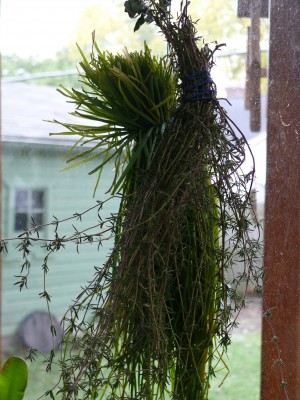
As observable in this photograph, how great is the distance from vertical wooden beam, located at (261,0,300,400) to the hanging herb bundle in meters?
0.19

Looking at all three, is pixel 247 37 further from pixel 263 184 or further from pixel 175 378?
pixel 175 378

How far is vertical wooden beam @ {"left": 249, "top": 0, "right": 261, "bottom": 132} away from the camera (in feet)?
4.42

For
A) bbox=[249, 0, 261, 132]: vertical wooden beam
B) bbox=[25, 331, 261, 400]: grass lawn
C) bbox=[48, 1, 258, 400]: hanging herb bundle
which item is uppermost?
bbox=[249, 0, 261, 132]: vertical wooden beam

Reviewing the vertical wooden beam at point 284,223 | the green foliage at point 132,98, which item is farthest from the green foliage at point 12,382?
the vertical wooden beam at point 284,223

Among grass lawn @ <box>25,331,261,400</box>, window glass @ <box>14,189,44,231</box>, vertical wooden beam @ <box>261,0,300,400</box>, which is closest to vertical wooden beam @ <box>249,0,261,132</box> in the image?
vertical wooden beam @ <box>261,0,300,400</box>

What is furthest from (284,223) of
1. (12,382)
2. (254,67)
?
(12,382)

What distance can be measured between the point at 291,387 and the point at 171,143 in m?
0.56

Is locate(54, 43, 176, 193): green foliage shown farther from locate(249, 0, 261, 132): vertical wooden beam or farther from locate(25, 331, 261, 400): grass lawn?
locate(25, 331, 261, 400): grass lawn

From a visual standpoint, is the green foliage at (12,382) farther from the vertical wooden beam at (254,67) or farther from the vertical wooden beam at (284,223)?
the vertical wooden beam at (254,67)

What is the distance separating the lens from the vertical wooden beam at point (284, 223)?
1.24 metres

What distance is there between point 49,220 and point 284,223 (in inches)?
25.6

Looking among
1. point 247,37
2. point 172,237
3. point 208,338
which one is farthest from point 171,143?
point 247,37

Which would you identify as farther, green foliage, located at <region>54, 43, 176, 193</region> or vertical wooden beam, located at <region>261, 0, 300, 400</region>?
vertical wooden beam, located at <region>261, 0, 300, 400</region>

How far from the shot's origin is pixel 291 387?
124 cm
